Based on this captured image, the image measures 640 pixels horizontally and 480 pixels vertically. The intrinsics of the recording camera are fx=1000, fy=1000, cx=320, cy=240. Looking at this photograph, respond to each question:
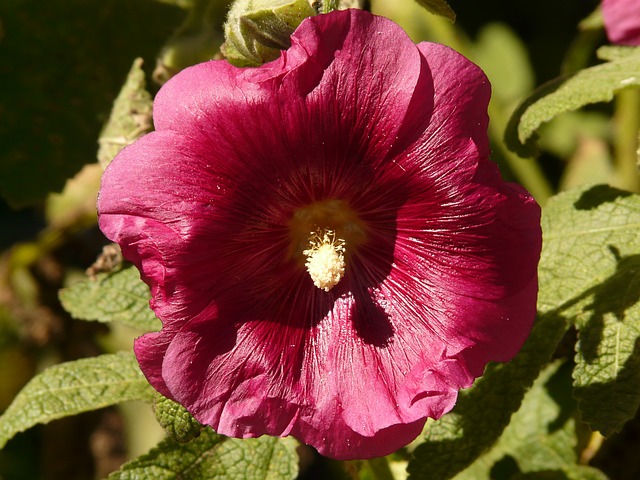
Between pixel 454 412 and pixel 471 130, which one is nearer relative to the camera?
pixel 471 130

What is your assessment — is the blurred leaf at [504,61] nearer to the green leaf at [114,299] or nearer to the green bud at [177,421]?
the green leaf at [114,299]

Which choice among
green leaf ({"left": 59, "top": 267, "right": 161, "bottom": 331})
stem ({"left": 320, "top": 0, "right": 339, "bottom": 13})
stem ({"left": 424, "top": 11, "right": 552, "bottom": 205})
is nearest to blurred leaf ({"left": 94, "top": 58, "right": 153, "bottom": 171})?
green leaf ({"left": 59, "top": 267, "right": 161, "bottom": 331})

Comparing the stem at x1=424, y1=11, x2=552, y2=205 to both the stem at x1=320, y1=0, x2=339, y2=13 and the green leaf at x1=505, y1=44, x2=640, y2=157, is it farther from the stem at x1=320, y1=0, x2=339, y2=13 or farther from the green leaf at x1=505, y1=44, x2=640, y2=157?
the stem at x1=320, y1=0, x2=339, y2=13

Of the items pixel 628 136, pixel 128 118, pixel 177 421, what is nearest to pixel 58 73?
pixel 128 118

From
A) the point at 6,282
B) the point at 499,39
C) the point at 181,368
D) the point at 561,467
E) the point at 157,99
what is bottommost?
the point at 561,467

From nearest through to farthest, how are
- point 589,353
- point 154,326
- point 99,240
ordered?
point 589,353, point 154,326, point 99,240

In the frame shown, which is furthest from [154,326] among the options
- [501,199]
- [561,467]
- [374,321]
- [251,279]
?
[561,467]

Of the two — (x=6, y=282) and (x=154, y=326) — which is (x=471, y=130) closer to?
(x=154, y=326)

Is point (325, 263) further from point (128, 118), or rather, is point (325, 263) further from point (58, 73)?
point (58, 73)
